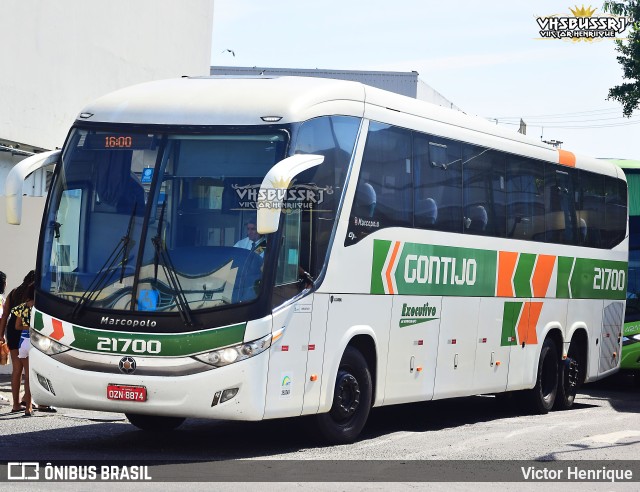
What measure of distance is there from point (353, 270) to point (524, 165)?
207 inches

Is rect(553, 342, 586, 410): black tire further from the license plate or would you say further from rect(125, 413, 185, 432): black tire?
the license plate

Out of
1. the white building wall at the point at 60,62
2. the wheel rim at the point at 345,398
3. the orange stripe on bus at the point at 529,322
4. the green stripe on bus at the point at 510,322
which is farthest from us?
the white building wall at the point at 60,62

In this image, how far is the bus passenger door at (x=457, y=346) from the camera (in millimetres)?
15414

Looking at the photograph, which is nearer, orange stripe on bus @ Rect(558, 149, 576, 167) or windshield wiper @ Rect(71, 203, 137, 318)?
windshield wiper @ Rect(71, 203, 137, 318)

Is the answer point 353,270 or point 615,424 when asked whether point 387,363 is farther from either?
point 615,424

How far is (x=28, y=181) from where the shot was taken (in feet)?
73.4

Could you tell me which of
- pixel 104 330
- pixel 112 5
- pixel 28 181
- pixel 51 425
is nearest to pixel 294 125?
pixel 104 330

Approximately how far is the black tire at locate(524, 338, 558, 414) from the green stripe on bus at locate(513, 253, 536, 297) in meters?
1.24

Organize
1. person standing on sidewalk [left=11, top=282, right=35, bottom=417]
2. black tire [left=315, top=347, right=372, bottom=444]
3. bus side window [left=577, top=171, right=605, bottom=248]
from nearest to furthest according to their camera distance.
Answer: black tire [left=315, top=347, right=372, bottom=444]
person standing on sidewalk [left=11, top=282, right=35, bottom=417]
bus side window [left=577, top=171, right=605, bottom=248]

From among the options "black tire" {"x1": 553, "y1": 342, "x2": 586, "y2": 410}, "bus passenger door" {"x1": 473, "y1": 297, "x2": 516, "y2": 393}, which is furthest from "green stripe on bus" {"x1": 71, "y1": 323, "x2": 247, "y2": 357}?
"black tire" {"x1": 553, "y1": 342, "x2": 586, "y2": 410}

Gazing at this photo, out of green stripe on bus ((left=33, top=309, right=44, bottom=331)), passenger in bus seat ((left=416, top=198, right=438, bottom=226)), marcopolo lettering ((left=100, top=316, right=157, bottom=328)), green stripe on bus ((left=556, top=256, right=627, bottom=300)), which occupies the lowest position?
green stripe on bus ((left=33, top=309, right=44, bottom=331))

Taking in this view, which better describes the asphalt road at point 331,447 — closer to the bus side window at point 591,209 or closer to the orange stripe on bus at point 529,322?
the orange stripe on bus at point 529,322

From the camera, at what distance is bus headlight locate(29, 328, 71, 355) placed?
12.0 m

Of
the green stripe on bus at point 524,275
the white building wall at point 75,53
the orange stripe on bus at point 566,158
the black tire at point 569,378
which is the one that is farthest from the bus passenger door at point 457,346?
the white building wall at point 75,53
